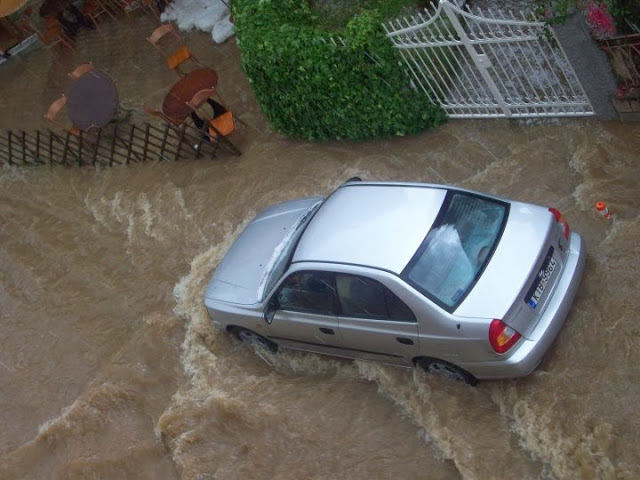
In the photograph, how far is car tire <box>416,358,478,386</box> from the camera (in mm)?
5723

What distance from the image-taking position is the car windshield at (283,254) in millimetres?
6449

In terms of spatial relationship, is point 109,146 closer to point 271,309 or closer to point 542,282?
point 271,309

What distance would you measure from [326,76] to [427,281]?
11.8 ft

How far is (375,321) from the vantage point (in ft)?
18.7

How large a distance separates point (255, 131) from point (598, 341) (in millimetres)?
5530

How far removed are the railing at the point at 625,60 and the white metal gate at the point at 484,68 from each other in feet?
1.33

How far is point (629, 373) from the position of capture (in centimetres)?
556

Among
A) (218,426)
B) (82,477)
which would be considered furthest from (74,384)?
(218,426)

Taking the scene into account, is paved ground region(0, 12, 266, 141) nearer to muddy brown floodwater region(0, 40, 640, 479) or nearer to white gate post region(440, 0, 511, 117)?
muddy brown floodwater region(0, 40, 640, 479)

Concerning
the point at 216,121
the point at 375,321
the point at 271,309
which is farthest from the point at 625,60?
the point at 216,121

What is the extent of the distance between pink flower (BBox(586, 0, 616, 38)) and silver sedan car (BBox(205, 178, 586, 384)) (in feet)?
6.42

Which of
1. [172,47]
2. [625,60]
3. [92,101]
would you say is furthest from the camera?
[172,47]

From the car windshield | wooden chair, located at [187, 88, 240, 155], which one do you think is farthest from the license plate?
wooden chair, located at [187, 88, 240, 155]

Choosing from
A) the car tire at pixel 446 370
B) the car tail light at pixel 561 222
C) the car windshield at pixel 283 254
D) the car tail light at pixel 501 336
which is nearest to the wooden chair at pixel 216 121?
the car windshield at pixel 283 254
